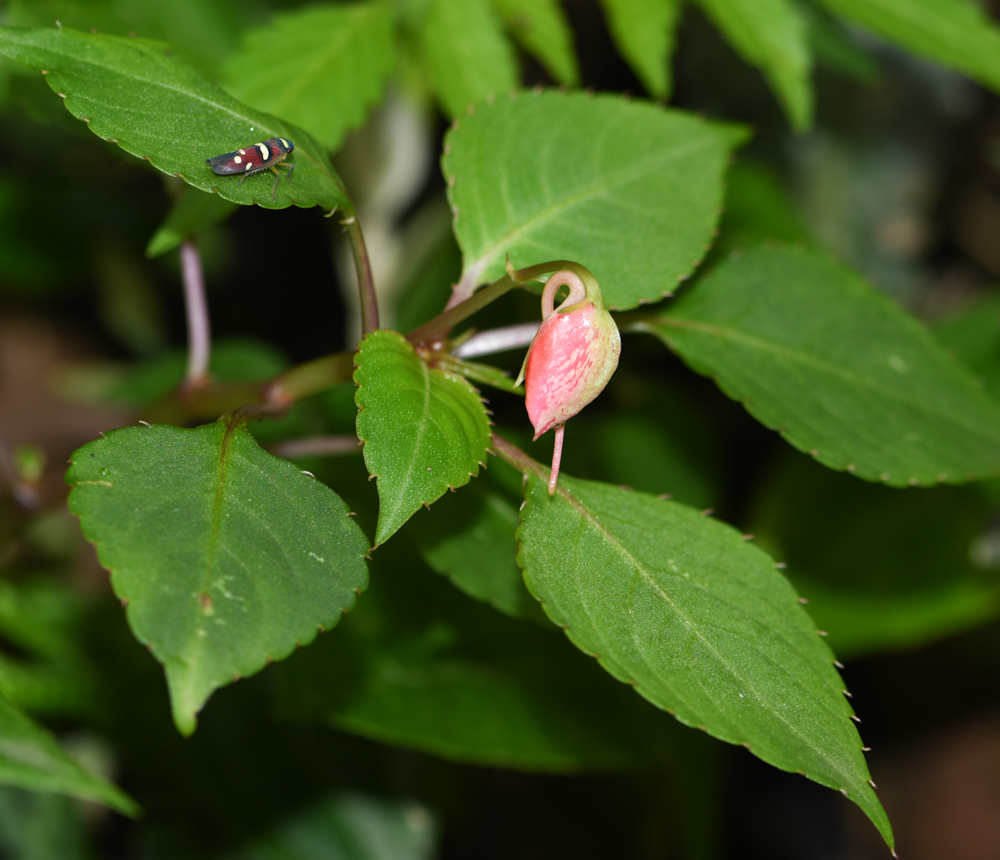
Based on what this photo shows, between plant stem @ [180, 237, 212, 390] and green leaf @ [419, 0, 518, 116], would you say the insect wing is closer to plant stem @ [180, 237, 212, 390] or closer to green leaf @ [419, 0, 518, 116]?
plant stem @ [180, 237, 212, 390]

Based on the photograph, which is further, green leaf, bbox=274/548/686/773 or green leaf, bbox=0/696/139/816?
green leaf, bbox=274/548/686/773

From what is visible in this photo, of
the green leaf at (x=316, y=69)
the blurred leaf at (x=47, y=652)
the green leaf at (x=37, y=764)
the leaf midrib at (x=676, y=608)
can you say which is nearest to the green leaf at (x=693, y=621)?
the leaf midrib at (x=676, y=608)

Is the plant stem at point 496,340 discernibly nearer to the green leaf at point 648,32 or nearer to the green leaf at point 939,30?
the green leaf at point 648,32

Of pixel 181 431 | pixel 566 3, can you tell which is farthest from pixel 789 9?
pixel 566 3

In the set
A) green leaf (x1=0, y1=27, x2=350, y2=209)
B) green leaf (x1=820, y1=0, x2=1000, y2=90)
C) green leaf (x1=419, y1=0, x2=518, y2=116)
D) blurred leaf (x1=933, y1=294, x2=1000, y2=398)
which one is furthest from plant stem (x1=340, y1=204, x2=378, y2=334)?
blurred leaf (x1=933, y1=294, x2=1000, y2=398)

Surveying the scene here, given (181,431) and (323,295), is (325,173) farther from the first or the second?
(323,295)

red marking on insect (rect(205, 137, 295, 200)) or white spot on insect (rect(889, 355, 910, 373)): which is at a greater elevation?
red marking on insect (rect(205, 137, 295, 200))
